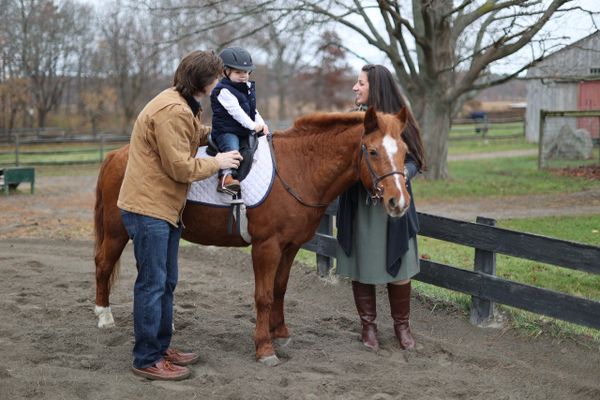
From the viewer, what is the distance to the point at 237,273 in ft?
24.5

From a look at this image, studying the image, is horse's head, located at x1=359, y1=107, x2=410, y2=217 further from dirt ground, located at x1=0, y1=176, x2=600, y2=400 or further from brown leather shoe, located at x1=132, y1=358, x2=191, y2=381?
brown leather shoe, located at x1=132, y1=358, x2=191, y2=381

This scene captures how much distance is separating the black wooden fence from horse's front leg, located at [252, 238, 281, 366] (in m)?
1.78

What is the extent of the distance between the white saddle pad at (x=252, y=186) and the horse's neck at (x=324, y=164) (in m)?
0.15

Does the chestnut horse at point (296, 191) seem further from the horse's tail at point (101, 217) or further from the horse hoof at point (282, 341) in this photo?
the horse's tail at point (101, 217)

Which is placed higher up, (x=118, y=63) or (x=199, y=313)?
(x=118, y=63)

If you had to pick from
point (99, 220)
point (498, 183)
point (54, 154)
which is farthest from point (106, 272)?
point (54, 154)

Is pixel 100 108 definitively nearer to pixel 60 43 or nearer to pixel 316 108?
pixel 60 43

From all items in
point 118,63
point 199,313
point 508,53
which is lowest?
point 199,313

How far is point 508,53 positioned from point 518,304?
9804mm

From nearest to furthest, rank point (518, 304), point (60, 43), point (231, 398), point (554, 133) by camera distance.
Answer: point (231, 398)
point (518, 304)
point (554, 133)
point (60, 43)

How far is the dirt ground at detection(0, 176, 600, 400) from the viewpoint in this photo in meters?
4.04

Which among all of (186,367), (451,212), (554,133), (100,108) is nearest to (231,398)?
(186,367)

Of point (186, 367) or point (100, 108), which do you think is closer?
point (186, 367)

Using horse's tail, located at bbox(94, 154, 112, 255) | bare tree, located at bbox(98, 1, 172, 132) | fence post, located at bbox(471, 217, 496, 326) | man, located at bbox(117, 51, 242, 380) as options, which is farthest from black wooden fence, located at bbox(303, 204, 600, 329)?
bare tree, located at bbox(98, 1, 172, 132)
